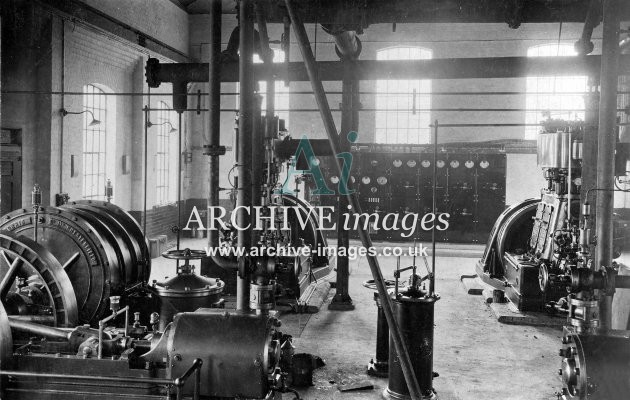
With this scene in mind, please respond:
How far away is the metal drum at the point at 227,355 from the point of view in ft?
11.0

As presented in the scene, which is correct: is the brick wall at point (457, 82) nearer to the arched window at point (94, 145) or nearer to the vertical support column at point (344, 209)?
the arched window at point (94, 145)

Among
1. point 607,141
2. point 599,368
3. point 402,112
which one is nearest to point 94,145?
point 402,112

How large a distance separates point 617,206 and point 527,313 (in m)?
6.76

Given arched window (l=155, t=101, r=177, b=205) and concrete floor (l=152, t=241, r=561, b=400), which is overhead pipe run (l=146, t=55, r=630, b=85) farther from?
arched window (l=155, t=101, r=177, b=205)

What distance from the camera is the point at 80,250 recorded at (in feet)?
19.8

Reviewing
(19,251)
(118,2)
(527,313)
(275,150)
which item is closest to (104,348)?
(19,251)

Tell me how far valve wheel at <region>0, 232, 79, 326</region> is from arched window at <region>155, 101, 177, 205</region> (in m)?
8.23

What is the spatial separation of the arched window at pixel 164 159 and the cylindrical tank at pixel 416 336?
30.4ft

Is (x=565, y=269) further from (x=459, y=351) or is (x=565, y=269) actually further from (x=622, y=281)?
(x=459, y=351)

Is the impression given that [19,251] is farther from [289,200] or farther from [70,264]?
[289,200]

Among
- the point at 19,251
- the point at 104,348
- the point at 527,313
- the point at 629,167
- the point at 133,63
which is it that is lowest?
the point at 527,313

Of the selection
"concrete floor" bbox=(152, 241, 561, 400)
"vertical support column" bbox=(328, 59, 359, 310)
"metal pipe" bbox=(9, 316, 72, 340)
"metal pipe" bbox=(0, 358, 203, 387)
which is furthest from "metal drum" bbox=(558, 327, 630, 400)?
"vertical support column" bbox=(328, 59, 359, 310)

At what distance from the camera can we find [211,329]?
135 inches

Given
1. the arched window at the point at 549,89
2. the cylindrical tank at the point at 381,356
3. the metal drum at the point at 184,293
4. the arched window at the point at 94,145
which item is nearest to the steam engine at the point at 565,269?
the cylindrical tank at the point at 381,356
